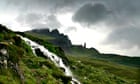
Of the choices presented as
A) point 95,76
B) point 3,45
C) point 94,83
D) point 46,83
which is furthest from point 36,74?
point 95,76

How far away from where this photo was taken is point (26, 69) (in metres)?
59.2

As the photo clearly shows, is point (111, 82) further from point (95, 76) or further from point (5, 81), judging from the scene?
point (5, 81)

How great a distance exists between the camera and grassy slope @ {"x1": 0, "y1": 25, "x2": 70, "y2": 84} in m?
50.2

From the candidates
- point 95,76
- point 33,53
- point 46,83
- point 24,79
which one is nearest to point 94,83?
point 95,76

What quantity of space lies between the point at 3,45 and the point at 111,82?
63.6 meters

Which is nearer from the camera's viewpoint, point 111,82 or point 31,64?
point 31,64

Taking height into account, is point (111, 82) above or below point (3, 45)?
below

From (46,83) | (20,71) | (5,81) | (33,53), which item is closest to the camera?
(5,81)

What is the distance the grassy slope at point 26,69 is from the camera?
50203 millimetres

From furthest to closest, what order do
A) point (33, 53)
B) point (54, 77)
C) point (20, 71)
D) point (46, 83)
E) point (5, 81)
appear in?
point (33, 53), point (54, 77), point (46, 83), point (20, 71), point (5, 81)

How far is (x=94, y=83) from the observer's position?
99750 millimetres

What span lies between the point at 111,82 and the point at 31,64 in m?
48.7

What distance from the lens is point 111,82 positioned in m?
110

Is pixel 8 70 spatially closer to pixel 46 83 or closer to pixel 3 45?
pixel 3 45
